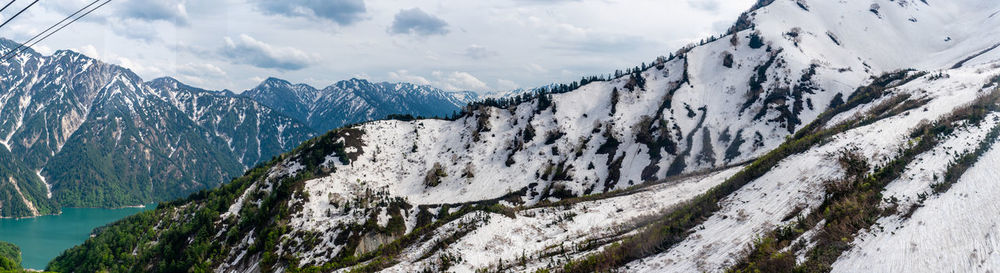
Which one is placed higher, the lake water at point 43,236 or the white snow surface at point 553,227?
the white snow surface at point 553,227

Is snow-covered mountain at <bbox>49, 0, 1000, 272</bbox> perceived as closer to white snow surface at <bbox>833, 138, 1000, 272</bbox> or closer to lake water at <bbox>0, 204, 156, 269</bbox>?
white snow surface at <bbox>833, 138, 1000, 272</bbox>

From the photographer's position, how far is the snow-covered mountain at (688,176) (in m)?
16.1

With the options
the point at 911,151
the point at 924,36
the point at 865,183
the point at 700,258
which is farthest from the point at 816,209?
the point at 924,36

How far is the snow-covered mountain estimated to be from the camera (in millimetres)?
16094

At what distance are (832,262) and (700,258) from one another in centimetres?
479

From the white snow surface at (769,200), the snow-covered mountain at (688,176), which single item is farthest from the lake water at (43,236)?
the white snow surface at (769,200)

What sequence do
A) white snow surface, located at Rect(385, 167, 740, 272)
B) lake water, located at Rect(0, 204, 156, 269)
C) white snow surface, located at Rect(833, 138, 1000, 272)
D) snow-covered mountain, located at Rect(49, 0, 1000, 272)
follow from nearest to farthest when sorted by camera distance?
white snow surface, located at Rect(833, 138, 1000, 272) < snow-covered mountain, located at Rect(49, 0, 1000, 272) < white snow surface, located at Rect(385, 167, 740, 272) < lake water, located at Rect(0, 204, 156, 269)

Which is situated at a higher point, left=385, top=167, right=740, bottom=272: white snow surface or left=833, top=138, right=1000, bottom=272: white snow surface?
left=833, top=138, right=1000, bottom=272: white snow surface

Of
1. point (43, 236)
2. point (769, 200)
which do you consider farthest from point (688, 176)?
point (43, 236)

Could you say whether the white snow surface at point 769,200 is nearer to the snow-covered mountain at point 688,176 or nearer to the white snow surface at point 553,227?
the snow-covered mountain at point 688,176

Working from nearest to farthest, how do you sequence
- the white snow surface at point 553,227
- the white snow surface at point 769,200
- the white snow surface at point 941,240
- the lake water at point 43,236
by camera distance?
the white snow surface at point 941,240 < the white snow surface at point 769,200 < the white snow surface at point 553,227 < the lake water at point 43,236

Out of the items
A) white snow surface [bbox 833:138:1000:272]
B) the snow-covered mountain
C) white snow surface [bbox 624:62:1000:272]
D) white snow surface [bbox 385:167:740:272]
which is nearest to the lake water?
the snow-covered mountain

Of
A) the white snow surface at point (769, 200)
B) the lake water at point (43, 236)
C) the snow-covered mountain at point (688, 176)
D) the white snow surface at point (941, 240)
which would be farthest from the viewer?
the lake water at point (43, 236)

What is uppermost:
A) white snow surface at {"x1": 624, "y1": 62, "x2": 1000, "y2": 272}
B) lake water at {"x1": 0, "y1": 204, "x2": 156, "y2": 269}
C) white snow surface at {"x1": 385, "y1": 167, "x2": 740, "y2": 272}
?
white snow surface at {"x1": 624, "y1": 62, "x2": 1000, "y2": 272}
